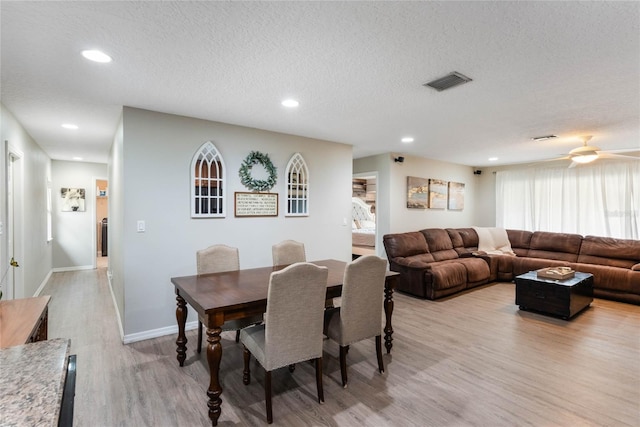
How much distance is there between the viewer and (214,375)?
203 cm

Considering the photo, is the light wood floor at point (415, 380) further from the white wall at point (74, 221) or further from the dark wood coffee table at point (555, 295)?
the white wall at point (74, 221)

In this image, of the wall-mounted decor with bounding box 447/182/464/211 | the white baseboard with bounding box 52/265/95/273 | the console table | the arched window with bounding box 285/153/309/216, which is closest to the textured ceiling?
the arched window with bounding box 285/153/309/216

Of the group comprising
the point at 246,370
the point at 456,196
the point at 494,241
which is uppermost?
the point at 456,196

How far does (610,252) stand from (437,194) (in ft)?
9.67

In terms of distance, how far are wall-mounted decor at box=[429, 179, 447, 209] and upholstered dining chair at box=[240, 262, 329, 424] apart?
5.05 meters

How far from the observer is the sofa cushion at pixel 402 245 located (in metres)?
5.29

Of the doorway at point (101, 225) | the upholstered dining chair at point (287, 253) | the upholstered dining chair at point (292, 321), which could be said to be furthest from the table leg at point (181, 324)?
the doorway at point (101, 225)

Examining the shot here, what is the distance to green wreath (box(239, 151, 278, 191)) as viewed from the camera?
3.91m

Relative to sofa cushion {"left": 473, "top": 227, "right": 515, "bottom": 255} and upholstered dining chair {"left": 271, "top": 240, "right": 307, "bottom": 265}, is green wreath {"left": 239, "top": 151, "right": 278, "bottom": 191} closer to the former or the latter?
upholstered dining chair {"left": 271, "top": 240, "right": 307, "bottom": 265}

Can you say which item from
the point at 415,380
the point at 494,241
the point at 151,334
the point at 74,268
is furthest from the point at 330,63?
the point at 74,268

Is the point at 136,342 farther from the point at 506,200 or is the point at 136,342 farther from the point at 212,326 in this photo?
the point at 506,200

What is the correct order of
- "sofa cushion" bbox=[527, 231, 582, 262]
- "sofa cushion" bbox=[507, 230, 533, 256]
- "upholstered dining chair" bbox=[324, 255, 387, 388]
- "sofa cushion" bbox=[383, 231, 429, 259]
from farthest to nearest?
"sofa cushion" bbox=[507, 230, 533, 256] → "sofa cushion" bbox=[527, 231, 582, 262] → "sofa cushion" bbox=[383, 231, 429, 259] → "upholstered dining chair" bbox=[324, 255, 387, 388]

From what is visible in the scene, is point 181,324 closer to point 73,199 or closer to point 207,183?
point 207,183

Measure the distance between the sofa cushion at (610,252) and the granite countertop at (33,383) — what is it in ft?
22.7
